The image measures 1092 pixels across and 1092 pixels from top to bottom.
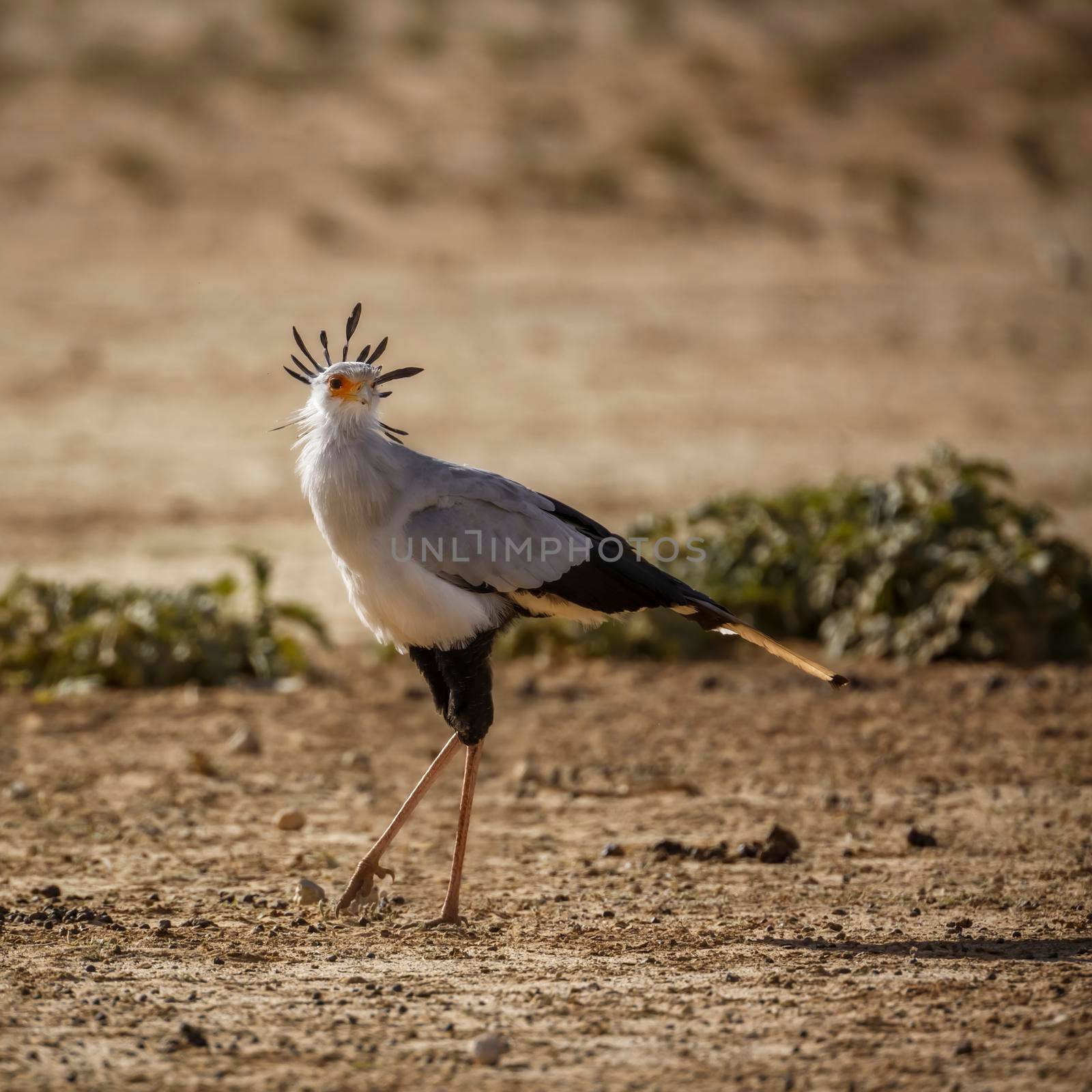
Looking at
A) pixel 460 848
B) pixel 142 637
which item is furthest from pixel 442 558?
pixel 142 637

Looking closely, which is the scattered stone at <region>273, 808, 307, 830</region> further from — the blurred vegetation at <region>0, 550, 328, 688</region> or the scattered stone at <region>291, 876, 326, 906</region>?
the blurred vegetation at <region>0, 550, 328, 688</region>

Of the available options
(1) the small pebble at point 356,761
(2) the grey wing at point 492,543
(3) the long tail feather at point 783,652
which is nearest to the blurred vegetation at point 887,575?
(1) the small pebble at point 356,761

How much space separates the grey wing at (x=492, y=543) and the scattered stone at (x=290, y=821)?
1564mm

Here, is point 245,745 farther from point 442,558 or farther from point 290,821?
point 442,558

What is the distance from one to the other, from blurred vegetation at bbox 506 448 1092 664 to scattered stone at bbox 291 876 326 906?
3.57 m

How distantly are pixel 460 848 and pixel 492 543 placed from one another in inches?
39.8

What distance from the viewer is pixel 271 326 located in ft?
64.0

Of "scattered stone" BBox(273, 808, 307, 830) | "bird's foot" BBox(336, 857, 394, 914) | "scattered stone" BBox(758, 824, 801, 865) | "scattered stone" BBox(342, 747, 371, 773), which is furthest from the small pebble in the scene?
"scattered stone" BBox(758, 824, 801, 865)

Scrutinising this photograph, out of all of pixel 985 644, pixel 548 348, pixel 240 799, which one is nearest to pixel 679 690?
pixel 985 644

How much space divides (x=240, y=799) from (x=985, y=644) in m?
3.94

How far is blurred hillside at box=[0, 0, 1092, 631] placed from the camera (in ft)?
47.9

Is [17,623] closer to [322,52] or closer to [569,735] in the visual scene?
[569,735]

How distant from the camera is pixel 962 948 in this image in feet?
15.6

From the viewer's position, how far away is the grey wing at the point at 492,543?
5164mm
